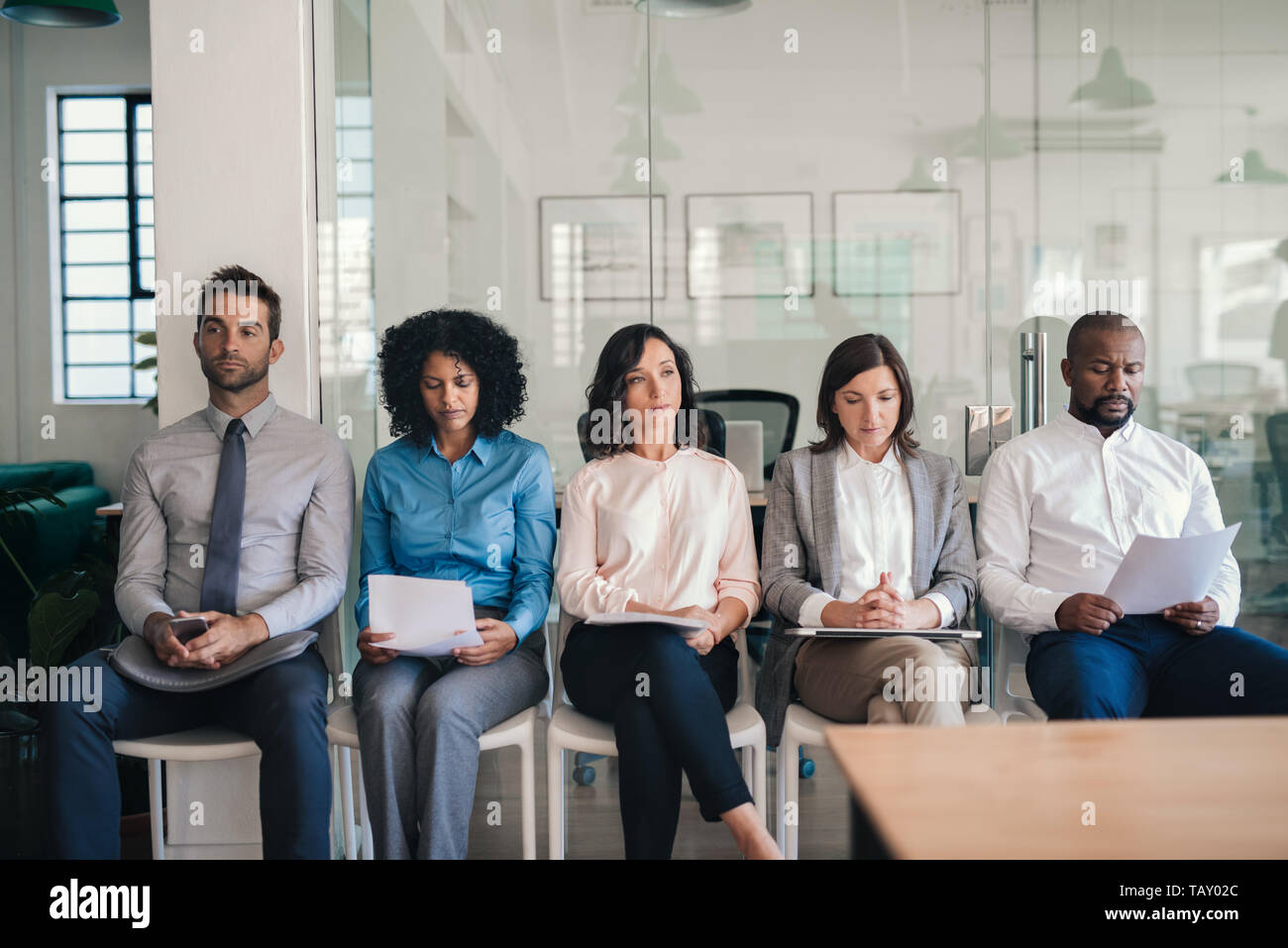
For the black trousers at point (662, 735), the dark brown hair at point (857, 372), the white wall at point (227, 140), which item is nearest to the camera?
the black trousers at point (662, 735)

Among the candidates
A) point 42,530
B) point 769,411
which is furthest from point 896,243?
point 42,530

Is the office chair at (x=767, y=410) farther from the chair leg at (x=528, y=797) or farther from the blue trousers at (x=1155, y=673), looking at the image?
the chair leg at (x=528, y=797)

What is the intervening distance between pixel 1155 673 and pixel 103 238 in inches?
299

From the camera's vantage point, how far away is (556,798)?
2.22 m

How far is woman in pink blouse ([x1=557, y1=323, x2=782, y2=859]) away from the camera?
2.11 meters

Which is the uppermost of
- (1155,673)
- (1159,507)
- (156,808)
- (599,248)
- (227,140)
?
(227,140)

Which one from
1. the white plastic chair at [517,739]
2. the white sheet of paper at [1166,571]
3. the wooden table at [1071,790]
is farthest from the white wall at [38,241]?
the wooden table at [1071,790]

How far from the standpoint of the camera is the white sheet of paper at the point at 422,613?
2.18m

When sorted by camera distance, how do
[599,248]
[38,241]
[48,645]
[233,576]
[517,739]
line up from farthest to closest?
[38,241], [599,248], [48,645], [233,576], [517,739]

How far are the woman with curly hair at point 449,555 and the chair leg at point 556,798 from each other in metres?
0.14

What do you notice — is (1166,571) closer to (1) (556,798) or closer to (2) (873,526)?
(2) (873,526)

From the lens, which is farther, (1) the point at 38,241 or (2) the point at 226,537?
(1) the point at 38,241

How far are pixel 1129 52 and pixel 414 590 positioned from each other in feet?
10.4
